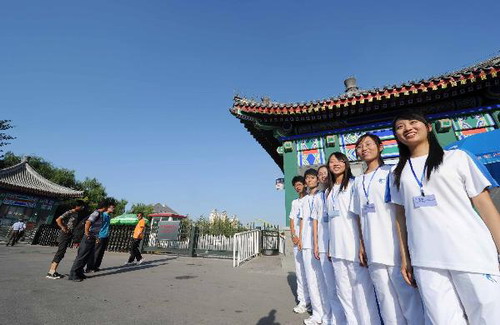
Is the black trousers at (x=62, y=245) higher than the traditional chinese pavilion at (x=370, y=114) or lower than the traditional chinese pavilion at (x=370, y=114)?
lower

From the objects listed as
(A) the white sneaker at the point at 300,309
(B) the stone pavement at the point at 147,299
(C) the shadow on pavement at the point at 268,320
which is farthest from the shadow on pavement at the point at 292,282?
(C) the shadow on pavement at the point at 268,320

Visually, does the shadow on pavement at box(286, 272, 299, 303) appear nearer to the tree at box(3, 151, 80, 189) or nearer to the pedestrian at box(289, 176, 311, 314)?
the pedestrian at box(289, 176, 311, 314)

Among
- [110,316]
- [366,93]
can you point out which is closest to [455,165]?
[110,316]

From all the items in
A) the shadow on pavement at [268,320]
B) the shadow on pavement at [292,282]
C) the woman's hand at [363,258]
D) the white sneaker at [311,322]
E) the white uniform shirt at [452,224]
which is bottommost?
the shadow on pavement at [268,320]

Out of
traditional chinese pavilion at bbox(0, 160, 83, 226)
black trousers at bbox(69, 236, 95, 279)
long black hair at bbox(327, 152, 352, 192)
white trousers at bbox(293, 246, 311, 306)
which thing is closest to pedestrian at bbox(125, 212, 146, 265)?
black trousers at bbox(69, 236, 95, 279)

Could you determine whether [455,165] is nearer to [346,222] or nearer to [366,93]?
[346,222]

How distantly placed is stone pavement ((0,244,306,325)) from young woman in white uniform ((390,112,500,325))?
2.22 m

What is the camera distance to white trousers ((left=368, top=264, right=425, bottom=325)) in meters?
1.82

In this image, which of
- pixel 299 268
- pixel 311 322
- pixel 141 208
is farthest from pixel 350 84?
pixel 141 208

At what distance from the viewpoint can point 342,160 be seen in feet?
10.4

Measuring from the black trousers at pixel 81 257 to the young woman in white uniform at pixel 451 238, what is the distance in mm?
6578

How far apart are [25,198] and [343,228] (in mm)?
27067

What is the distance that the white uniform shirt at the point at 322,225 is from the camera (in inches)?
123

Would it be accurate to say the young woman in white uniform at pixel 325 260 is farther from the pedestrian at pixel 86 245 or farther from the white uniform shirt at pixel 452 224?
the pedestrian at pixel 86 245
